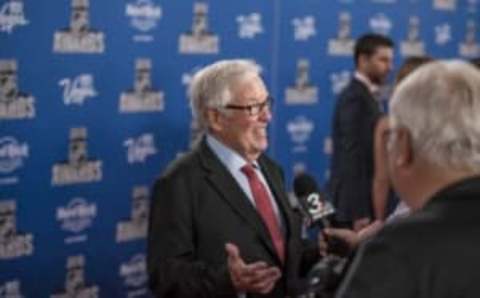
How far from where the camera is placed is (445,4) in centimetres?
543

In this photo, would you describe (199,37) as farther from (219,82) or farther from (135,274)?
(219,82)

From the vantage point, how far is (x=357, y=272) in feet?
4.42

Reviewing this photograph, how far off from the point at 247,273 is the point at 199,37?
197 cm

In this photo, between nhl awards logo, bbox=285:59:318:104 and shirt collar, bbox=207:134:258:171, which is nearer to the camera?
shirt collar, bbox=207:134:258:171

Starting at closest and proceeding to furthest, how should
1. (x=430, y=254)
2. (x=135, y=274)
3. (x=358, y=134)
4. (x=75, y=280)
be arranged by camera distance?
(x=430, y=254) → (x=75, y=280) → (x=135, y=274) → (x=358, y=134)

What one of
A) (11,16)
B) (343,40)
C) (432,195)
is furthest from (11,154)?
(343,40)

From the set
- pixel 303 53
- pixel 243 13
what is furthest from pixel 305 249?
pixel 303 53

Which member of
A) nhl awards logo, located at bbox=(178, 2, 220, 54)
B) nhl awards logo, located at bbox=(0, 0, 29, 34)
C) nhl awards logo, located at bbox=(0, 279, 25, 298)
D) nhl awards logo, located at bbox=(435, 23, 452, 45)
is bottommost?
nhl awards logo, located at bbox=(0, 279, 25, 298)

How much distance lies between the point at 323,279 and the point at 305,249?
589 mm

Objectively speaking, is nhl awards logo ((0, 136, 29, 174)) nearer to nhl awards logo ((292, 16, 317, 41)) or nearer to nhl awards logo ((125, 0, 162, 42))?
nhl awards logo ((125, 0, 162, 42))

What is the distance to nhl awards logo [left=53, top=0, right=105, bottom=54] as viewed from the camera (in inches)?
128

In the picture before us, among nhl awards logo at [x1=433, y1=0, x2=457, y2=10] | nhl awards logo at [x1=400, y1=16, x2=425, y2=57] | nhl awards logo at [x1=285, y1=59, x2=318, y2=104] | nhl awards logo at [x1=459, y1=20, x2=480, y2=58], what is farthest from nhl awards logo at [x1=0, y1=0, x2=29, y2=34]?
nhl awards logo at [x1=459, y1=20, x2=480, y2=58]

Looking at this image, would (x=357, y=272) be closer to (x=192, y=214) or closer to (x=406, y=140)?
(x=406, y=140)

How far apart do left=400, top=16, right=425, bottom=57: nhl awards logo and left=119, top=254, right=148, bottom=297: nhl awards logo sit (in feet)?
7.83
